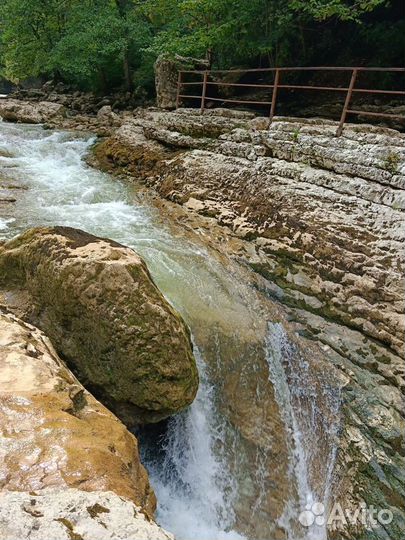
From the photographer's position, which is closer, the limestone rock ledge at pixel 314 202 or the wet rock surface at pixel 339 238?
the wet rock surface at pixel 339 238

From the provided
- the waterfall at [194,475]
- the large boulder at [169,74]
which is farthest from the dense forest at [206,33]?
the waterfall at [194,475]

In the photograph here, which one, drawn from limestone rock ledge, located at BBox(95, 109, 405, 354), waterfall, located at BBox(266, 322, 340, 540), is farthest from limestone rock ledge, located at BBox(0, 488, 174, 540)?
limestone rock ledge, located at BBox(95, 109, 405, 354)

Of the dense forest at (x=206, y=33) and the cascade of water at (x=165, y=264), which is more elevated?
the dense forest at (x=206, y=33)

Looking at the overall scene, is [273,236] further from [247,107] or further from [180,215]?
[247,107]

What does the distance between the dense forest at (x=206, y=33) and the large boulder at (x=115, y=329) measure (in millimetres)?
8854

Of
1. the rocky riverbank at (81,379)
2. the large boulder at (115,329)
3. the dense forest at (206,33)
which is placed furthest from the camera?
the dense forest at (206,33)

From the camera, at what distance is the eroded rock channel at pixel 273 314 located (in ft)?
13.8

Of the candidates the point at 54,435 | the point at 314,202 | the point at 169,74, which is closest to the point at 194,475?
the point at 54,435

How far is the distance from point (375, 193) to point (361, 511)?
4290 mm

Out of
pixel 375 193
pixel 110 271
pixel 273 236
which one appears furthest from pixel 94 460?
pixel 375 193

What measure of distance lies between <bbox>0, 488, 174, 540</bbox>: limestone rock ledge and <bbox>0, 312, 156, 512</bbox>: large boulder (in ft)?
0.19

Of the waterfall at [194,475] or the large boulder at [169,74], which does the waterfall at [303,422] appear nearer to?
the waterfall at [194,475]

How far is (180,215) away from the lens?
784 centimetres

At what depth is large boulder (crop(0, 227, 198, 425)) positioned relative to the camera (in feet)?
12.1
